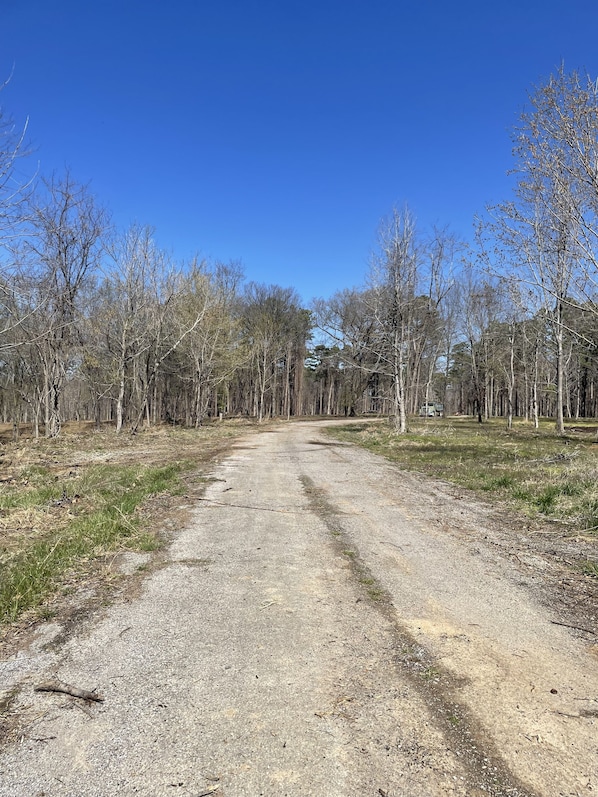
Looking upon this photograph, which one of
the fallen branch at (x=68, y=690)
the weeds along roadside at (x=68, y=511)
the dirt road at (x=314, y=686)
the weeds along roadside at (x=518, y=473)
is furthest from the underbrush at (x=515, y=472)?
the fallen branch at (x=68, y=690)

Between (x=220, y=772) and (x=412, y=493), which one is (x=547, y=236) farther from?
(x=220, y=772)

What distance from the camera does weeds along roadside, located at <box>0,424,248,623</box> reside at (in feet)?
14.9

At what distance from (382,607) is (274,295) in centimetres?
4919

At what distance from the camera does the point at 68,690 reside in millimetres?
2734

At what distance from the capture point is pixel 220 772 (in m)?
2.12

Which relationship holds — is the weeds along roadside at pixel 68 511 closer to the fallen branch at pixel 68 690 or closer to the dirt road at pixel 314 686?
the dirt road at pixel 314 686

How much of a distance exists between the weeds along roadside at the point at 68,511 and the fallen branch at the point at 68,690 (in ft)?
3.82

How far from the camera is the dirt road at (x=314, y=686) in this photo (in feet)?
6.95

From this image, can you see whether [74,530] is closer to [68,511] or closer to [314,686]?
[68,511]

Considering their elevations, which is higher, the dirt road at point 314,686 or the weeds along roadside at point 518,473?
the weeds along roadside at point 518,473

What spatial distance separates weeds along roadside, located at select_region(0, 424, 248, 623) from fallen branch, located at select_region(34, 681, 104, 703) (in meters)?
1.16

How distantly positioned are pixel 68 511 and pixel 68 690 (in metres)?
5.22

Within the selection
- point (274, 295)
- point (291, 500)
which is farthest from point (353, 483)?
point (274, 295)

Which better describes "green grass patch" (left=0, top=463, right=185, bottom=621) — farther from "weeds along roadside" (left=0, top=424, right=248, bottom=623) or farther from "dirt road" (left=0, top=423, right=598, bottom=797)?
"dirt road" (left=0, top=423, right=598, bottom=797)
